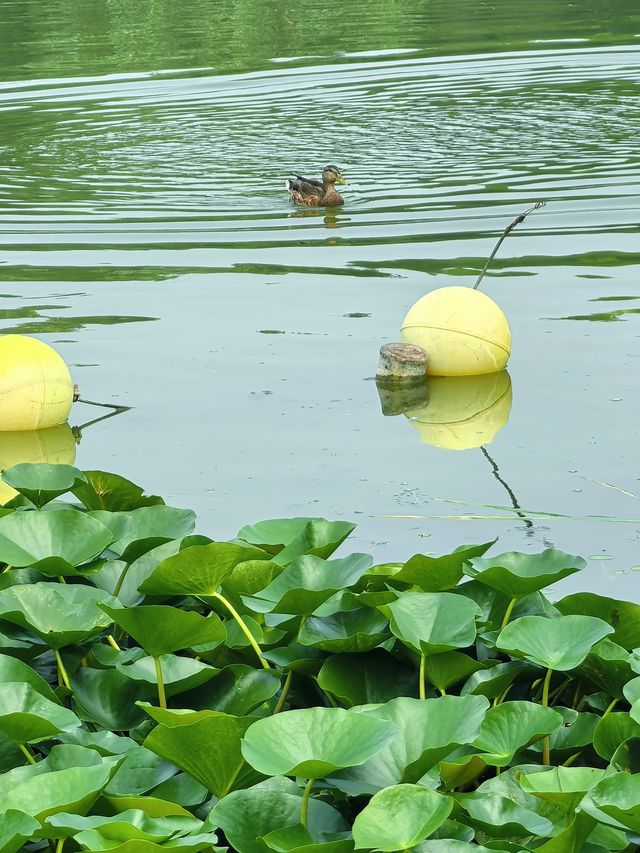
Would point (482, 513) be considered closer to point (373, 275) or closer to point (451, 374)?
point (451, 374)

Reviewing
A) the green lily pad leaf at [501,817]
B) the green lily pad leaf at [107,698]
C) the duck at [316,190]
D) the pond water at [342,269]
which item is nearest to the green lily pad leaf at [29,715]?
the green lily pad leaf at [107,698]

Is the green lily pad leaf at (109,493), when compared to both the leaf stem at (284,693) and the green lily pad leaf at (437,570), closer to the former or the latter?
the green lily pad leaf at (437,570)

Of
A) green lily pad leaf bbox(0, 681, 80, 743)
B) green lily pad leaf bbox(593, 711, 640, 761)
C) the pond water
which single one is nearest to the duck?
the pond water

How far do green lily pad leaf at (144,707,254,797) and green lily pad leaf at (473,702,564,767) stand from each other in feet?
1.61

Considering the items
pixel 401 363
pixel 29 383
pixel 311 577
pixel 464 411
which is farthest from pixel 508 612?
pixel 401 363

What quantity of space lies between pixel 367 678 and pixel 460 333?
4632 mm

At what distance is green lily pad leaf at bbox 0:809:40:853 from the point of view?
2.22 metres

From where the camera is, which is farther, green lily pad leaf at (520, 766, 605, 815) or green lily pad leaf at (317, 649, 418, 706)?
green lily pad leaf at (317, 649, 418, 706)

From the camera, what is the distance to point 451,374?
7.67m

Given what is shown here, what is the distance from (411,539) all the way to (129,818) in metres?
3.11

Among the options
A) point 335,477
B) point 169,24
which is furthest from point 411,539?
point 169,24

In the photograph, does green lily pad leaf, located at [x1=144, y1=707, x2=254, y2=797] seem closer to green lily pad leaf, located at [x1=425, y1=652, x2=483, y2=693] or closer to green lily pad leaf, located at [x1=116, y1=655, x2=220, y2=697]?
green lily pad leaf, located at [x1=116, y1=655, x2=220, y2=697]

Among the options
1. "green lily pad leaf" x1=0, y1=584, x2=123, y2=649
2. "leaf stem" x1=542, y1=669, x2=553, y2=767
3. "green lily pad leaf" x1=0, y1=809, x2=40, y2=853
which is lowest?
"leaf stem" x1=542, y1=669, x2=553, y2=767

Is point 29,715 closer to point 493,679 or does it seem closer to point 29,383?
point 493,679
